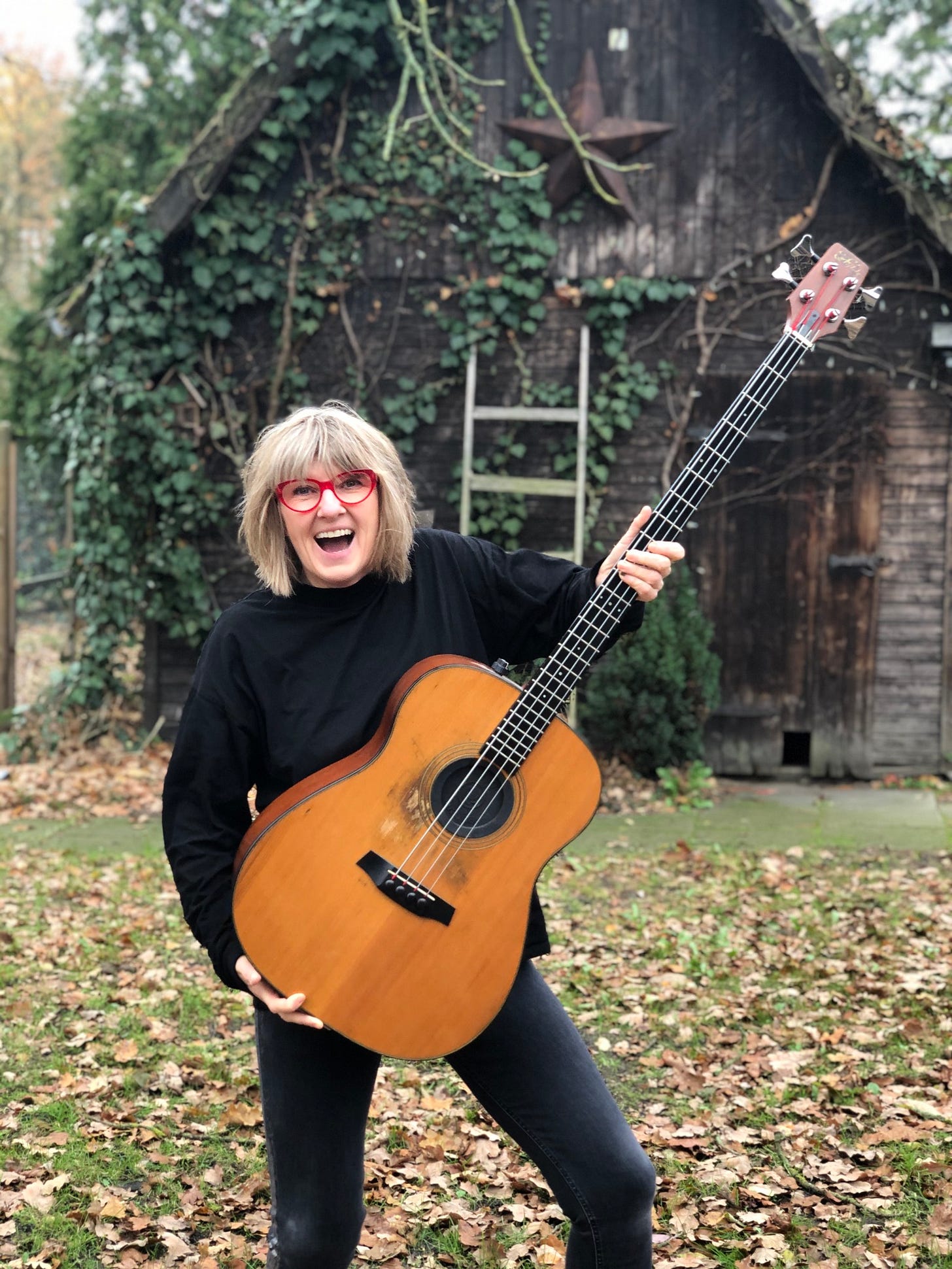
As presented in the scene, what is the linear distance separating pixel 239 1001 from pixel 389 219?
6029 mm

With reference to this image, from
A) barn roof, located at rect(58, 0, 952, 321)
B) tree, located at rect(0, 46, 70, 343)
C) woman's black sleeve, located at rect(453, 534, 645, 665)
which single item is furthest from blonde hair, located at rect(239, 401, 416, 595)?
tree, located at rect(0, 46, 70, 343)

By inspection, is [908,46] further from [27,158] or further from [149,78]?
[27,158]

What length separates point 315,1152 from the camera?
2156mm

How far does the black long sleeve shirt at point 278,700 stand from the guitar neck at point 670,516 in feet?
0.19

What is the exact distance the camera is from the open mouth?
2.33 m

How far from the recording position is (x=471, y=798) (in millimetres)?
2318

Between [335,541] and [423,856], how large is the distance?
0.61 meters

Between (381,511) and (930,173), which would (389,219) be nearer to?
(930,173)

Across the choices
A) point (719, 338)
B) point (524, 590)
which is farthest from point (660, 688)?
point (524, 590)

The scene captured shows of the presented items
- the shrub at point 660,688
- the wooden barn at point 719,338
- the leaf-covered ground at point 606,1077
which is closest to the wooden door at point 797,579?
the wooden barn at point 719,338

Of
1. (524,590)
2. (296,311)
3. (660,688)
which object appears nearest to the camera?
(524,590)

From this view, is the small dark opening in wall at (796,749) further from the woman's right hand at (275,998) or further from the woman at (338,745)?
the woman's right hand at (275,998)

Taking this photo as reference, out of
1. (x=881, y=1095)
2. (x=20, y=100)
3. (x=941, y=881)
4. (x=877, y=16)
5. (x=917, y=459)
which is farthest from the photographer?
(x=20, y=100)

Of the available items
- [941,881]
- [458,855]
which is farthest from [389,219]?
[458,855]
